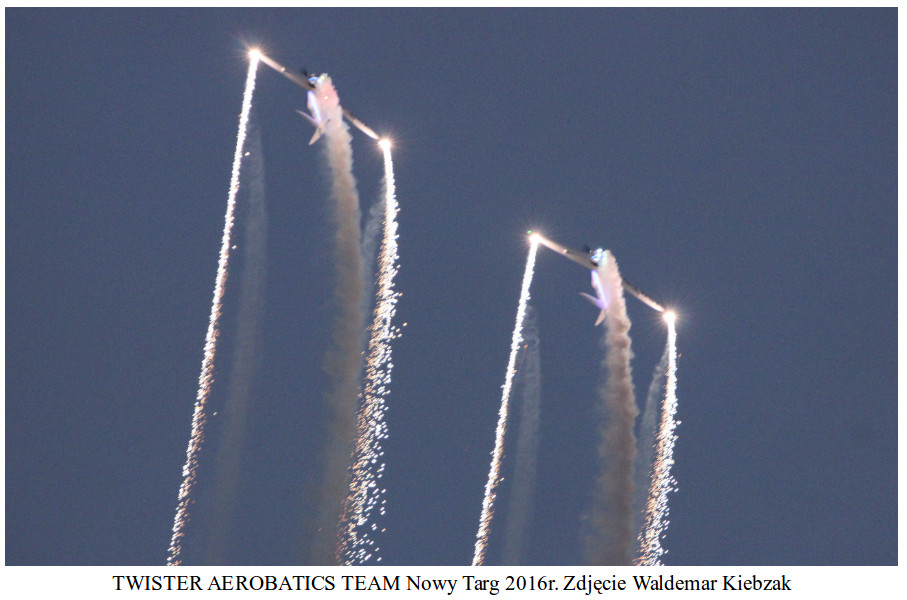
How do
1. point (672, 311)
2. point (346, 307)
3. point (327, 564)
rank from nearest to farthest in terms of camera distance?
point (327, 564) → point (346, 307) → point (672, 311)

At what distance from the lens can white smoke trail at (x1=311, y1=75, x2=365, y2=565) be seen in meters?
39.3

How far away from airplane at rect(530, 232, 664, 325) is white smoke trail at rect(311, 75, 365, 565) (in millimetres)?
5463

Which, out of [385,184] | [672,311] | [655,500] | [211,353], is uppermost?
[385,184]

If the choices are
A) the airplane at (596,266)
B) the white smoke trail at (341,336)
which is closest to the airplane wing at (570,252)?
the airplane at (596,266)

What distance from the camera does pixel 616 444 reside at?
140 feet

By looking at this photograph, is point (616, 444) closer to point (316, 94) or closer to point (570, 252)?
point (570, 252)

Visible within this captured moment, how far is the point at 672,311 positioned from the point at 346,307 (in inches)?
402

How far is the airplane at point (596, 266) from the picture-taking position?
4156 centimetres

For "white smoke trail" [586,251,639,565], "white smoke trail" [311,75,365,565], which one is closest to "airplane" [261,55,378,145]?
"white smoke trail" [311,75,365,565]

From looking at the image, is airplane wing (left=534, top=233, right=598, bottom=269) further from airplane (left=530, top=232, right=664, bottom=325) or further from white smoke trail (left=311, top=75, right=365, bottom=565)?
white smoke trail (left=311, top=75, right=365, bottom=565)

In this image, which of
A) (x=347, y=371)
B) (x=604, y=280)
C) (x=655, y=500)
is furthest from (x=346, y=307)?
(x=655, y=500)

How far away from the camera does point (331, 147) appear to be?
141ft
